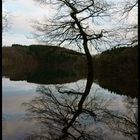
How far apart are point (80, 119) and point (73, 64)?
2705 centimetres

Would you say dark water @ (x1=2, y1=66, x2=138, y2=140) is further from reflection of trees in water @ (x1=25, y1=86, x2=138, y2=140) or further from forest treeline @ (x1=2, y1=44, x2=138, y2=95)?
forest treeline @ (x1=2, y1=44, x2=138, y2=95)

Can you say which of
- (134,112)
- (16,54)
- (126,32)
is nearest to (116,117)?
(134,112)

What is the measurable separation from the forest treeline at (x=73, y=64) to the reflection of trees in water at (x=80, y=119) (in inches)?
112

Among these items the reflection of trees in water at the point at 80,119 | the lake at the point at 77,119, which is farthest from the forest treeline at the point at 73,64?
the reflection of trees in water at the point at 80,119

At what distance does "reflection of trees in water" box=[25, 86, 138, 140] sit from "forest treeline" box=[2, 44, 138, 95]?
284 centimetres

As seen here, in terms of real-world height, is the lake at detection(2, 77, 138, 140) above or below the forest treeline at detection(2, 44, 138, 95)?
below

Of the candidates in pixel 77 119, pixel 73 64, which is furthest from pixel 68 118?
pixel 73 64

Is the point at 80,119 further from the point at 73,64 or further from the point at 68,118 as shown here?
the point at 73,64

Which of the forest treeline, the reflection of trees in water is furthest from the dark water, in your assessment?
the forest treeline

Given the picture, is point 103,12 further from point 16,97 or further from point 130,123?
point 130,123

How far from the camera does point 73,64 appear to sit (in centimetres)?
3553

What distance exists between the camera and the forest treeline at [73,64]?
797 inches

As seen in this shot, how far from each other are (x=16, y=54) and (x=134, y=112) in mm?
33739

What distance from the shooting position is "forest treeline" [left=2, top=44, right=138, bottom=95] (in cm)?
2026
